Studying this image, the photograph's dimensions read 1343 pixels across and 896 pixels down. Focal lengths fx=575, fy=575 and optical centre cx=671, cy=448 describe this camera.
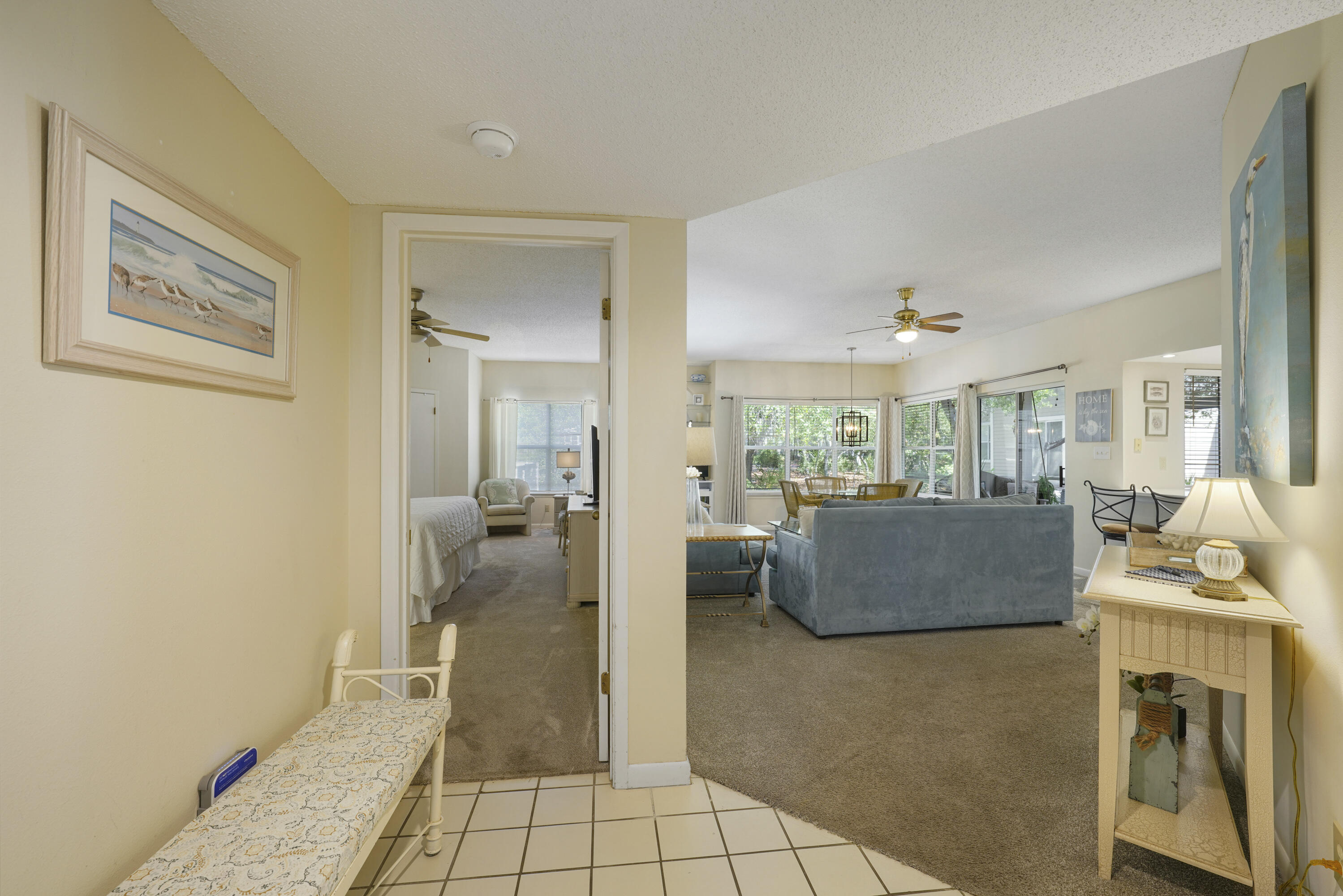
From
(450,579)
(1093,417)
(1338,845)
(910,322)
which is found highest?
(910,322)

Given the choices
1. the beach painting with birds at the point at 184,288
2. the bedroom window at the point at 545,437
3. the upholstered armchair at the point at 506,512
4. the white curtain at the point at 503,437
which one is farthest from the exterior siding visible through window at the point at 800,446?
the beach painting with birds at the point at 184,288

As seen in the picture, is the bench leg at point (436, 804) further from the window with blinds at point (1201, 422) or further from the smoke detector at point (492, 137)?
the window with blinds at point (1201, 422)

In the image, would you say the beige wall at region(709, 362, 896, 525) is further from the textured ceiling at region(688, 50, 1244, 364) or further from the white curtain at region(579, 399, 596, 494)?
the textured ceiling at region(688, 50, 1244, 364)

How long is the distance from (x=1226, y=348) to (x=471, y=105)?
9.49ft

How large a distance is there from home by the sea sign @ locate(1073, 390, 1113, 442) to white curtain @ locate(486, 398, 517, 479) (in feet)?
22.4

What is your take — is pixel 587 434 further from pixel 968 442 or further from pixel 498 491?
pixel 968 442

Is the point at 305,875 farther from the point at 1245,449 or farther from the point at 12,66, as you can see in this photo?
the point at 1245,449

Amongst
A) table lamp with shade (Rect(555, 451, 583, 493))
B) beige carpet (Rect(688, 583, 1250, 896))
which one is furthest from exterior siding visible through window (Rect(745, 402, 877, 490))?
beige carpet (Rect(688, 583, 1250, 896))

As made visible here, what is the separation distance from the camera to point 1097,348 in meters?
5.17

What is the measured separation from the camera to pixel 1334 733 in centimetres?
132

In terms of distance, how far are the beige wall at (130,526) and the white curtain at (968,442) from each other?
275 inches

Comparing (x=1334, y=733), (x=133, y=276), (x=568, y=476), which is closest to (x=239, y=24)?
(x=133, y=276)

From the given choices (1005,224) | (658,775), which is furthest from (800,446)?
(658,775)

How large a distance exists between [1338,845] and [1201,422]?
16.3 ft
